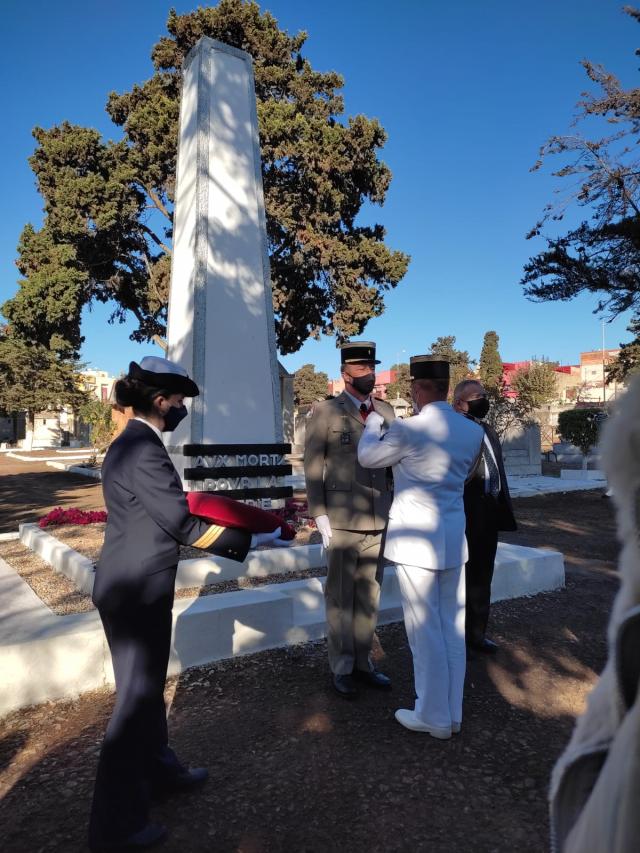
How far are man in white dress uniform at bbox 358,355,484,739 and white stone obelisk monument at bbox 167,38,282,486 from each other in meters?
4.35

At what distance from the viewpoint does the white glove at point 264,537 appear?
238cm

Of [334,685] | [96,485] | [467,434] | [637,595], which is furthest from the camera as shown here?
[96,485]

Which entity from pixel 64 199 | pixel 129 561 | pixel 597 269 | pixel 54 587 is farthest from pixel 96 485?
pixel 129 561

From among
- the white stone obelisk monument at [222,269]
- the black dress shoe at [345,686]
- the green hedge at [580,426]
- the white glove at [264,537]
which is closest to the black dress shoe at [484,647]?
the black dress shoe at [345,686]

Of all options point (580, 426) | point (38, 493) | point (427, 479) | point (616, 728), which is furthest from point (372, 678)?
point (580, 426)

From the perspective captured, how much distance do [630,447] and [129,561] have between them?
5.82 feet

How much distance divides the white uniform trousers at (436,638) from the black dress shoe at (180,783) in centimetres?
107

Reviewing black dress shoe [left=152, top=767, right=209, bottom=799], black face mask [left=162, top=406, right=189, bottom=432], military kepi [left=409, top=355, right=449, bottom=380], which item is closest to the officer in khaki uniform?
military kepi [left=409, top=355, right=449, bottom=380]

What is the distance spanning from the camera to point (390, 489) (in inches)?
143

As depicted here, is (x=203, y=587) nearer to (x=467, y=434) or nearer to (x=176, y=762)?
(x=176, y=762)

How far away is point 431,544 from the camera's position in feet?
9.39

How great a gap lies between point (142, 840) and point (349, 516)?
1798 millimetres

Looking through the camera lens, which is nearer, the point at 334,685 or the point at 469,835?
the point at 469,835

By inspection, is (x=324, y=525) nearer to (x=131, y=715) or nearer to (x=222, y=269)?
(x=131, y=715)
